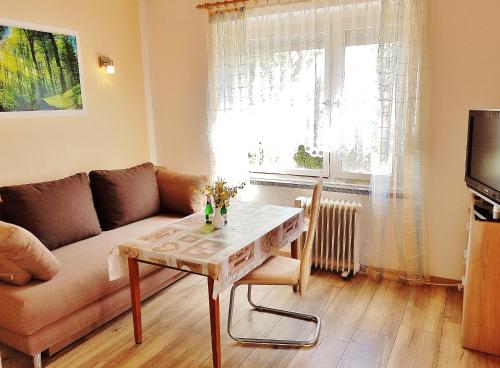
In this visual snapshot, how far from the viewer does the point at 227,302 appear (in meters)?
3.02

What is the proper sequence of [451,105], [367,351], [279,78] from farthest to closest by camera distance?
[279,78] → [451,105] → [367,351]

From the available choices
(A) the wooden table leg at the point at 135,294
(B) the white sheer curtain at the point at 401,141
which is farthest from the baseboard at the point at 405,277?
(A) the wooden table leg at the point at 135,294

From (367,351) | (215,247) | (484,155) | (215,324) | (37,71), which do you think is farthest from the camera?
(37,71)

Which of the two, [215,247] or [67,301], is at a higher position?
[215,247]

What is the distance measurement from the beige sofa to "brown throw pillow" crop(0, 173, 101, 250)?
0.32 feet

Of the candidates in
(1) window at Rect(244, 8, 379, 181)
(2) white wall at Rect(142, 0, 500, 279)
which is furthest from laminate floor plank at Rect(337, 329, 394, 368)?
(1) window at Rect(244, 8, 379, 181)

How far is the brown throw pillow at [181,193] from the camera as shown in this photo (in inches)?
141

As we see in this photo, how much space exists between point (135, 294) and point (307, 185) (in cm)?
178

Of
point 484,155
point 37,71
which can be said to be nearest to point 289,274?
point 484,155

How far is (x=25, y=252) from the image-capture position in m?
2.18

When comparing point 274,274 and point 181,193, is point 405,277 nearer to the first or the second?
point 274,274

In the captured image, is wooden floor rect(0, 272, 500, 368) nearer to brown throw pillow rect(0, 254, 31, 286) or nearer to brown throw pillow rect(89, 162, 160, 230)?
brown throw pillow rect(0, 254, 31, 286)

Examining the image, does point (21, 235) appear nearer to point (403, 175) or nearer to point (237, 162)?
point (237, 162)

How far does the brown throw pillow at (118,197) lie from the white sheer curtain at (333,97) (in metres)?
0.80
